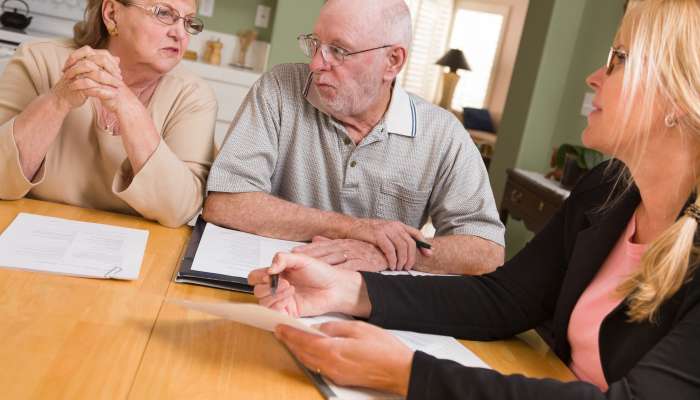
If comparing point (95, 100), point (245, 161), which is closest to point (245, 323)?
point (245, 161)

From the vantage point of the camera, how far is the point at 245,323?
98cm

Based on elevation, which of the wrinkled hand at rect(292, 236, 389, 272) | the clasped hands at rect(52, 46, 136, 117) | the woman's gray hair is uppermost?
the woman's gray hair

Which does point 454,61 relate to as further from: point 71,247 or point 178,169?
point 71,247

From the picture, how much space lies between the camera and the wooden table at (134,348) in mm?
806

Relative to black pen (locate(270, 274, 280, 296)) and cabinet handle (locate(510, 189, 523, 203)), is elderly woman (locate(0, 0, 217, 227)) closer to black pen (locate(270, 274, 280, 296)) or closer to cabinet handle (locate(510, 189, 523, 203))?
black pen (locate(270, 274, 280, 296))

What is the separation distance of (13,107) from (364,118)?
2.74ft

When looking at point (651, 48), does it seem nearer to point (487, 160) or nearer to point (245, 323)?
point (245, 323)

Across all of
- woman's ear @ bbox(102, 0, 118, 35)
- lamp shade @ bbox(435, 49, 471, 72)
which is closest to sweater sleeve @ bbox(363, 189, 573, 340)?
woman's ear @ bbox(102, 0, 118, 35)

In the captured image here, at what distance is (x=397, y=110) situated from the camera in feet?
5.96

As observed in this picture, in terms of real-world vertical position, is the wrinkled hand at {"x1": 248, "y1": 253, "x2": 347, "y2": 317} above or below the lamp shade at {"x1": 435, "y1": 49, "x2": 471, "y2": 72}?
below

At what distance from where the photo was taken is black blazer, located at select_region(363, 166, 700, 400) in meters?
0.87

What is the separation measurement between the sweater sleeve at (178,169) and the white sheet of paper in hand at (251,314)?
1.95ft

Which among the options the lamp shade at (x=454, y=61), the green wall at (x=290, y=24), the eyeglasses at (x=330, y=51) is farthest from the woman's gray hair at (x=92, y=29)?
the lamp shade at (x=454, y=61)

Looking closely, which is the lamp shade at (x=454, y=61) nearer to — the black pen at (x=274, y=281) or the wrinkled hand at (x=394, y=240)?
the wrinkled hand at (x=394, y=240)
